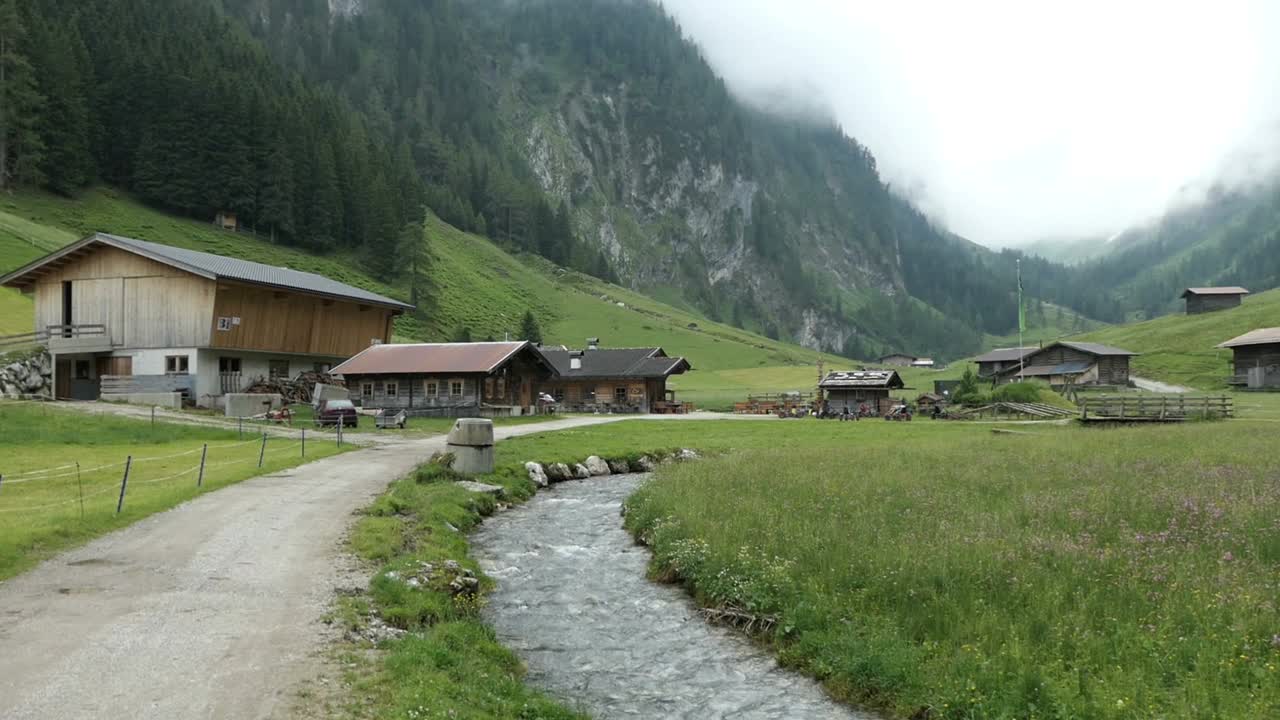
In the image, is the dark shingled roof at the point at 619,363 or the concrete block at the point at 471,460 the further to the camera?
the dark shingled roof at the point at 619,363

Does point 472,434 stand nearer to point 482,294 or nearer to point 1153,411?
point 1153,411

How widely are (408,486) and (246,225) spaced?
3888 inches

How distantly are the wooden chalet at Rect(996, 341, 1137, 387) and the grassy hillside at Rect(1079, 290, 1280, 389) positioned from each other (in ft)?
20.5

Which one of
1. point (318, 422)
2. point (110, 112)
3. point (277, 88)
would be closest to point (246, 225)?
point (110, 112)

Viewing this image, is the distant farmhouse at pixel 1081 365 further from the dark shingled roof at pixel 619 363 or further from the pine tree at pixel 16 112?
the pine tree at pixel 16 112

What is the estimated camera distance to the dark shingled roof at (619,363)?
75.4 metres

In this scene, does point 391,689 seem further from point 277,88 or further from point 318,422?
point 277,88

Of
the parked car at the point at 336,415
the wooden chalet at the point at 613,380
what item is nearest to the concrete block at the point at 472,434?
the parked car at the point at 336,415

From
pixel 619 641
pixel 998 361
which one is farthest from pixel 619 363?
pixel 998 361

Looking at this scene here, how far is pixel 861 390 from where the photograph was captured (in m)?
74.1

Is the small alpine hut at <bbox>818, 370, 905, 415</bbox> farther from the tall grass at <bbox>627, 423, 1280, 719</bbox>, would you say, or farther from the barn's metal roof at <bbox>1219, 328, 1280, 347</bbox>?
the tall grass at <bbox>627, 423, 1280, 719</bbox>

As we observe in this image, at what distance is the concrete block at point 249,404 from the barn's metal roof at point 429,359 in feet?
29.6

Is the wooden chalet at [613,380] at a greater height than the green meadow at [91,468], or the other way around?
the wooden chalet at [613,380]

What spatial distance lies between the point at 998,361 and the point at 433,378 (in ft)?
305
